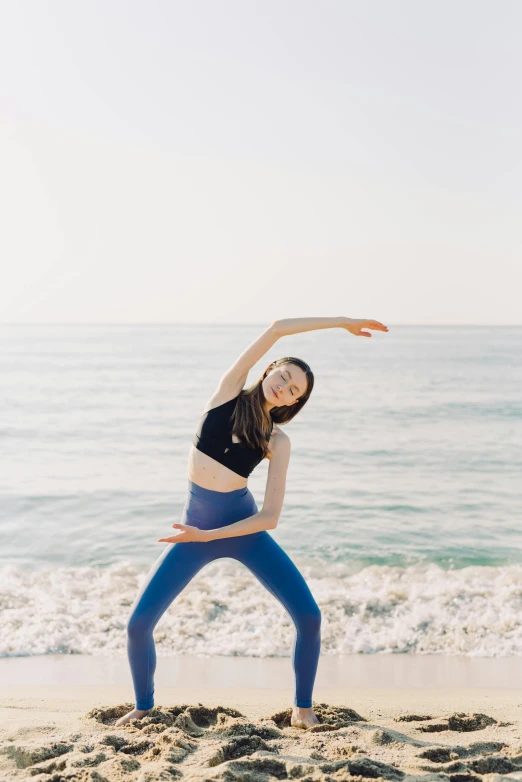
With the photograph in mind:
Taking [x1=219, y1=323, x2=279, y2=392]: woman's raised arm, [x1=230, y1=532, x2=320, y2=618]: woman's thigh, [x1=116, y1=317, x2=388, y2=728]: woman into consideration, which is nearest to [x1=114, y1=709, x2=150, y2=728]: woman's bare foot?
[x1=116, y1=317, x2=388, y2=728]: woman

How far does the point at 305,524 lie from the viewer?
1091cm

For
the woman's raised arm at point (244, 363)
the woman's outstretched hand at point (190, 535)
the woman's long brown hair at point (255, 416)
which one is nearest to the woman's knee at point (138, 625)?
the woman's outstretched hand at point (190, 535)

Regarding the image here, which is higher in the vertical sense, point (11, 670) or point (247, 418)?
point (247, 418)

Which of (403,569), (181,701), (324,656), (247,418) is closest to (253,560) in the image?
(247,418)

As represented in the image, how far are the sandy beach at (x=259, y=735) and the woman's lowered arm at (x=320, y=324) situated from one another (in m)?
2.06

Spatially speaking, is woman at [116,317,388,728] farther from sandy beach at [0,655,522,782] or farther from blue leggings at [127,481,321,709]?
sandy beach at [0,655,522,782]

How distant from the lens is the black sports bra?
3908 millimetres

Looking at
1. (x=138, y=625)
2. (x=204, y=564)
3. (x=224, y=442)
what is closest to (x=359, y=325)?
(x=224, y=442)

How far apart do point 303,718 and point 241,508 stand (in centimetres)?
118

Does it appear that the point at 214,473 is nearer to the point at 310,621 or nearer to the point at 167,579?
the point at 167,579

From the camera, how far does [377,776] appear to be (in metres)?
3.25

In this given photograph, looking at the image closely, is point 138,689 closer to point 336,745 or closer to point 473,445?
point 336,745

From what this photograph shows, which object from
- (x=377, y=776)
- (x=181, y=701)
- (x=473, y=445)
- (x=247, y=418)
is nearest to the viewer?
(x=377, y=776)

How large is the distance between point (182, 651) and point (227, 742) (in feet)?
9.03
